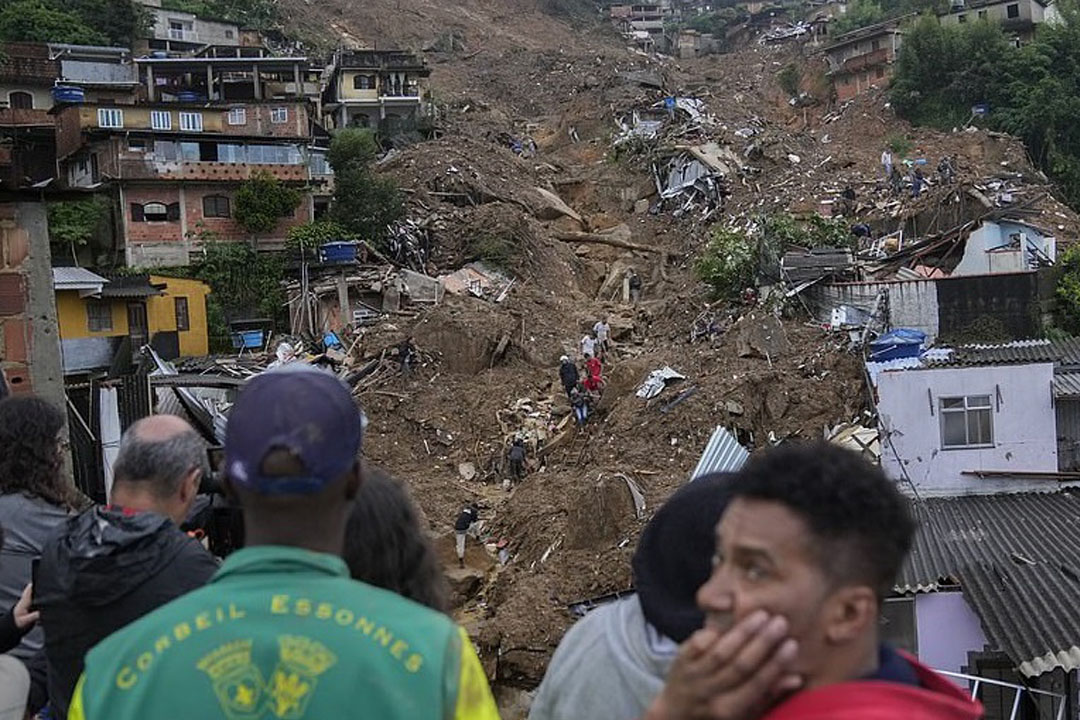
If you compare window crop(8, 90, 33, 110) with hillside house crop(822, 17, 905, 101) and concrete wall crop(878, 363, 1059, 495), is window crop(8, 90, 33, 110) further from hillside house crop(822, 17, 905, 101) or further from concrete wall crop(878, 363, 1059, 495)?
hillside house crop(822, 17, 905, 101)

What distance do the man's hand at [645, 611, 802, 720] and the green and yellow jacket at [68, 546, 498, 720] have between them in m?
0.41

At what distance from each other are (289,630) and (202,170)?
26718mm

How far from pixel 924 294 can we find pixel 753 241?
5.01 m

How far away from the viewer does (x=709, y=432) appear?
675 inches

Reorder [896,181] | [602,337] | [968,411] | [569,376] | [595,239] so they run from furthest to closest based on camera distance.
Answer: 1. [595,239]
2. [896,181]
3. [602,337]
4. [569,376]
5. [968,411]

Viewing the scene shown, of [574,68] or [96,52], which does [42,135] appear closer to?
[96,52]

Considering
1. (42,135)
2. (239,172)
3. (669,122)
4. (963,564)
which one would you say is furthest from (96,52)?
(963,564)

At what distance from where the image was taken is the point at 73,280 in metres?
19.3

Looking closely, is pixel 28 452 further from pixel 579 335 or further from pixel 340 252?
pixel 340 252

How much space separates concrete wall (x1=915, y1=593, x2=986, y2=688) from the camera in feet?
26.6

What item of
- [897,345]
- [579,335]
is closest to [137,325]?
[579,335]

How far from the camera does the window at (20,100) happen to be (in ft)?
100

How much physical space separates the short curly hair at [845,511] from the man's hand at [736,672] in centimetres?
16

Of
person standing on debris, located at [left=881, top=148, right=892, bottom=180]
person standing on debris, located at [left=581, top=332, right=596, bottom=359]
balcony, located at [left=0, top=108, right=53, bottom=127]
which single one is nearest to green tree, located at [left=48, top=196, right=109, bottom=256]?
balcony, located at [left=0, top=108, right=53, bottom=127]
